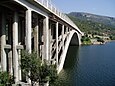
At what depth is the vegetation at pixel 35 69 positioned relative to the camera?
2350cm

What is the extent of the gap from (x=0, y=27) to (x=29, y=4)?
4.09m

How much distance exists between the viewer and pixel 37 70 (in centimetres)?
2403

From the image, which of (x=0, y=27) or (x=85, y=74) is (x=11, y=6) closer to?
(x=0, y=27)

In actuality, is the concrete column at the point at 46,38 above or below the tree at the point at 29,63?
above

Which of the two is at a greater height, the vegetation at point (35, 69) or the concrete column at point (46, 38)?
the concrete column at point (46, 38)

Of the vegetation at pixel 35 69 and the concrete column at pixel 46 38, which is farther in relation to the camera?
the concrete column at pixel 46 38

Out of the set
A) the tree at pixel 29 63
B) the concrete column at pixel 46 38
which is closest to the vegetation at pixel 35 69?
the tree at pixel 29 63

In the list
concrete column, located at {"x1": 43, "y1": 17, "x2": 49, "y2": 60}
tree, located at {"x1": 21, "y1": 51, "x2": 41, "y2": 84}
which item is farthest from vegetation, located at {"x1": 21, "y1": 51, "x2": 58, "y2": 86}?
concrete column, located at {"x1": 43, "y1": 17, "x2": 49, "y2": 60}

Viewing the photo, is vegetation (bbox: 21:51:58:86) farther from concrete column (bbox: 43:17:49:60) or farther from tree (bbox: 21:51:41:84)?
concrete column (bbox: 43:17:49:60)

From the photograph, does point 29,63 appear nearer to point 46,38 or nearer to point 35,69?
point 35,69

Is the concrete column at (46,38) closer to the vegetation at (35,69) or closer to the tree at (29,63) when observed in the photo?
the vegetation at (35,69)

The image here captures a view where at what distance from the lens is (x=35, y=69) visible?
23.9m

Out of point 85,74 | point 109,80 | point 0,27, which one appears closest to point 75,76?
point 85,74

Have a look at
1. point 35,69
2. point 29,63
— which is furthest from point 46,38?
point 29,63
